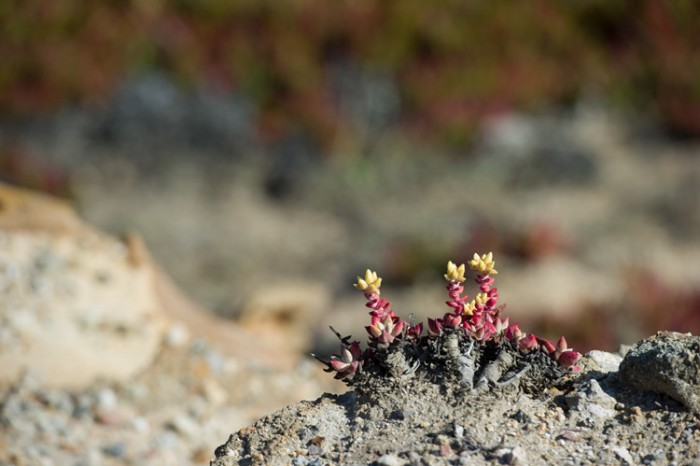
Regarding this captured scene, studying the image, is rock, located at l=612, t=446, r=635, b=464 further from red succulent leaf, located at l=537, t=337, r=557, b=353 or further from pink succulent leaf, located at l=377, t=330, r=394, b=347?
pink succulent leaf, located at l=377, t=330, r=394, b=347

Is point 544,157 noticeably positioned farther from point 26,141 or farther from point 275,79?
point 26,141

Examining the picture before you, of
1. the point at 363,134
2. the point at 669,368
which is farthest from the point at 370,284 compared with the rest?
the point at 363,134

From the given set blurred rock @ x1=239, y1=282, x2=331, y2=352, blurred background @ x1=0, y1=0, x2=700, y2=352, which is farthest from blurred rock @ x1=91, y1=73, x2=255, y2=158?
blurred rock @ x1=239, y1=282, x2=331, y2=352

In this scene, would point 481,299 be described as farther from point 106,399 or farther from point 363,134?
point 363,134

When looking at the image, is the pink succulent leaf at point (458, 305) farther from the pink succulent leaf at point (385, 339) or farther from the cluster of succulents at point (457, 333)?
the pink succulent leaf at point (385, 339)

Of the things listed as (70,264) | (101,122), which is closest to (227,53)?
(101,122)

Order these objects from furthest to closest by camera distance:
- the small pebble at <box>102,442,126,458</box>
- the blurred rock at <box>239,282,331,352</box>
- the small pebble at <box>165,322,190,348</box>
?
the blurred rock at <box>239,282,331,352</box> → the small pebble at <box>165,322,190,348</box> → the small pebble at <box>102,442,126,458</box>

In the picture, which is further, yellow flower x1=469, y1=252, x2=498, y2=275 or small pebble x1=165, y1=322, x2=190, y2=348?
small pebble x1=165, y1=322, x2=190, y2=348
